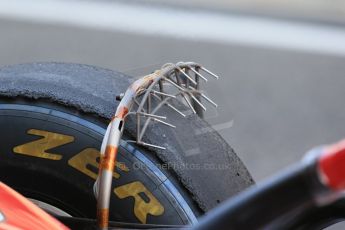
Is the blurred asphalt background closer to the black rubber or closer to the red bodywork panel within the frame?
the black rubber

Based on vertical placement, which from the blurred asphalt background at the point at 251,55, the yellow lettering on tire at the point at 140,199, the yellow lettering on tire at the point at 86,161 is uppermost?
the blurred asphalt background at the point at 251,55

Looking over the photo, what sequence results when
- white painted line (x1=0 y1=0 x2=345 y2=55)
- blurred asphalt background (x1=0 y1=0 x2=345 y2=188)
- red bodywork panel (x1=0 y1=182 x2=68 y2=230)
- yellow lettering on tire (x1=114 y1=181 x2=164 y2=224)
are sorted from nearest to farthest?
red bodywork panel (x1=0 y1=182 x2=68 y2=230)
yellow lettering on tire (x1=114 y1=181 x2=164 y2=224)
blurred asphalt background (x1=0 y1=0 x2=345 y2=188)
white painted line (x1=0 y1=0 x2=345 y2=55)

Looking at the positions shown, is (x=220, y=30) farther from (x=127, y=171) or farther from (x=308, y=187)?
(x=308, y=187)

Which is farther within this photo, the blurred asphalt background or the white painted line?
the white painted line

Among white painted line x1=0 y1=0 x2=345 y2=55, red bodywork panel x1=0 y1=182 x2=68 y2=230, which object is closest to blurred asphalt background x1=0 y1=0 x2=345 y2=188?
white painted line x1=0 y1=0 x2=345 y2=55

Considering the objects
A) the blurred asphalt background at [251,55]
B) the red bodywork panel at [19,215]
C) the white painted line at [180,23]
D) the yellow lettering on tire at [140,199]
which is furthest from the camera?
the white painted line at [180,23]

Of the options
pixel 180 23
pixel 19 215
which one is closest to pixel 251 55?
pixel 180 23

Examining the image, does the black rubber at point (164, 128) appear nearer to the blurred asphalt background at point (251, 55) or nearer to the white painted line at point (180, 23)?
the blurred asphalt background at point (251, 55)

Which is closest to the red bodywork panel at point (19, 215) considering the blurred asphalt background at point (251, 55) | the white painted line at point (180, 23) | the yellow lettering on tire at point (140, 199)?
the yellow lettering on tire at point (140, 199)
